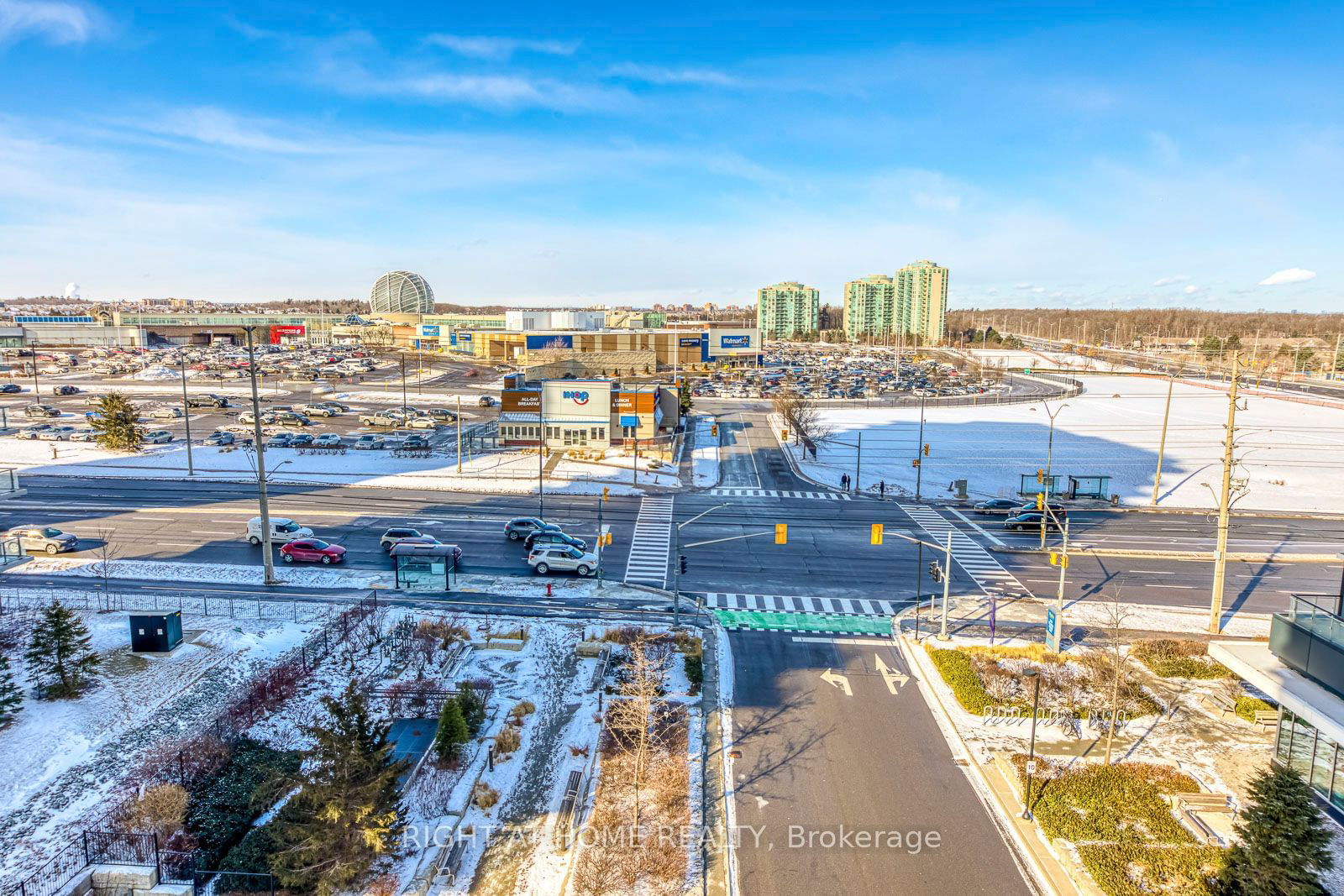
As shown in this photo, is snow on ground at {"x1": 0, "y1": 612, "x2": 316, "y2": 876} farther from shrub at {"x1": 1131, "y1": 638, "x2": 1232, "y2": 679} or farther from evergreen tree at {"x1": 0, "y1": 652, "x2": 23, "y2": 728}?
shrub at {"x1": 1131, "y1": 638, "x2": 1232, "y2": 679}

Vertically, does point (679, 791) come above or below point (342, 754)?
below

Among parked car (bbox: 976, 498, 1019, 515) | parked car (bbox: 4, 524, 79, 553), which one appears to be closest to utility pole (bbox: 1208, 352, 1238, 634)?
parked car (bbox: 976, 498, 1019, 515)

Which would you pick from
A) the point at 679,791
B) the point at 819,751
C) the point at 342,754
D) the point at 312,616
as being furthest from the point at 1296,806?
the point at 312,616

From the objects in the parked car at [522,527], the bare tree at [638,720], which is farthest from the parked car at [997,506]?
the bare tree at [638,720]

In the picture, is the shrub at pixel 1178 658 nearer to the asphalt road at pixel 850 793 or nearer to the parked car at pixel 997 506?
the asphalt road at pixel 850 793

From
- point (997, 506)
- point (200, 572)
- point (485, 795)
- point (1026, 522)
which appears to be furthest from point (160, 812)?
point (997, 506)

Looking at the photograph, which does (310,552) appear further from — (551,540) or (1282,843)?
(1282,843)

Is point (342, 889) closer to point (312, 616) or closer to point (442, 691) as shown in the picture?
point (442, 691)
